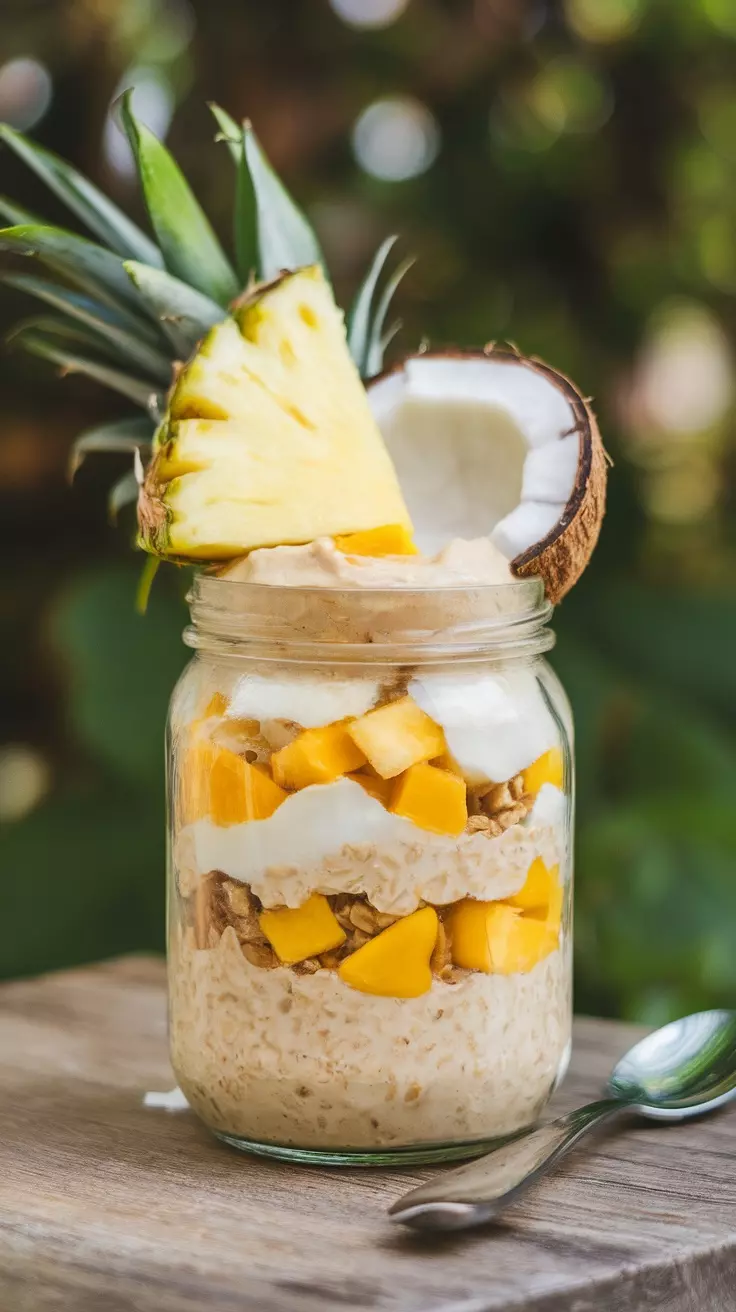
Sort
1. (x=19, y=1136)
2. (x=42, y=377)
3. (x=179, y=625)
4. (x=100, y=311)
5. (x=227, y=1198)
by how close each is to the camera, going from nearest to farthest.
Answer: (x=227, y=1198)
(x=19, y=1136)
(x=100, y=311)
(x=179, y=625)
(x=42, y=377)

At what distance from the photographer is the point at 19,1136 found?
1.13 m

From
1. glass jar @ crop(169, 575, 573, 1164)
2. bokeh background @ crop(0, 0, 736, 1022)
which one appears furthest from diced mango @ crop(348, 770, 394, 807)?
bokeh background @ crop(0, 0, 736, 1022)

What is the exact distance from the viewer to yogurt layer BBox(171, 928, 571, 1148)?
1.04 metres

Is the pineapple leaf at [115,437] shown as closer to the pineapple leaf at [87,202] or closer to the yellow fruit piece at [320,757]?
the pineapple leaf at [87,202]

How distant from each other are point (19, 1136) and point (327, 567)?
503 millimetres

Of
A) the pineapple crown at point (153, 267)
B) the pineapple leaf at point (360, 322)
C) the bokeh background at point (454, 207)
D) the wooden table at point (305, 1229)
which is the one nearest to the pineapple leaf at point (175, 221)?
the pineapple crown at point (153, 267)

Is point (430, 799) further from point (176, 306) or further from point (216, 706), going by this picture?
point (176, 306)

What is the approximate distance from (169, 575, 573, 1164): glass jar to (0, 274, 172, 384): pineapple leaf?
0.26 m

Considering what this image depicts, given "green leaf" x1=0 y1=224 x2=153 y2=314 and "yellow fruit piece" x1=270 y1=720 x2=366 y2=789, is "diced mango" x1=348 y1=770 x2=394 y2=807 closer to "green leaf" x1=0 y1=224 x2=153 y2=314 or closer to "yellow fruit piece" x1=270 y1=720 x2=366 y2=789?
"yellow fruit piece" x1=270 y1=720 x2=366 y2=789

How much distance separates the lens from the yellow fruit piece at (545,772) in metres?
1.09

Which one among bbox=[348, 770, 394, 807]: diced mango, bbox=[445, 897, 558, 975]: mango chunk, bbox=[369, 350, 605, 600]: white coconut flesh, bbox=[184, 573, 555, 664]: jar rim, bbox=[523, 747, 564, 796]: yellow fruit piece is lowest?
bbox=[445, 897, 558, 975]: mango chunk

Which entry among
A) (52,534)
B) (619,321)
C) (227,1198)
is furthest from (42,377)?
(227,1198)

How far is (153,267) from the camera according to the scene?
1.26 metres

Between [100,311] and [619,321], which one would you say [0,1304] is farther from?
[619,321]
